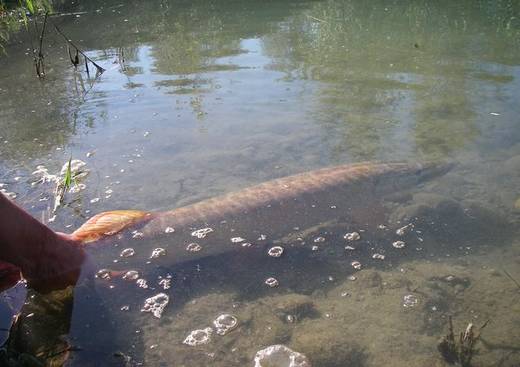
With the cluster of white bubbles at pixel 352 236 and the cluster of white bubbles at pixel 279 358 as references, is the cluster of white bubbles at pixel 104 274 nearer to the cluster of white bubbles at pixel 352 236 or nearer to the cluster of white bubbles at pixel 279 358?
the cluster of white bubbles at pixel 279 358

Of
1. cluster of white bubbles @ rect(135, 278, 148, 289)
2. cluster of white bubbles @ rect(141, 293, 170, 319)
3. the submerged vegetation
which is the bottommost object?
cluster of white bubbles @ rect(141, 293, 170, 319)

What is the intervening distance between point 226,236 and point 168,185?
1.12 metres

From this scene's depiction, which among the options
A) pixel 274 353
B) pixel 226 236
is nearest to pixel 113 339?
pixel 274 353

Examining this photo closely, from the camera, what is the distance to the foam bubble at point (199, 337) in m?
2.80

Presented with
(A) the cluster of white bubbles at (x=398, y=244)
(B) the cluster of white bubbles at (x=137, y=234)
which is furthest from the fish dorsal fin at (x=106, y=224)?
(A) the cluster of white bubbles at (x=398, y=244)

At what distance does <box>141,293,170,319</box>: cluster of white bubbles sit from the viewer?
3.06m

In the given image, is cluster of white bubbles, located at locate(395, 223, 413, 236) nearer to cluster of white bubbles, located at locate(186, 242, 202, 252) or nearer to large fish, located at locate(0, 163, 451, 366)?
large fish, located at locate(0, 163, 451, 366)

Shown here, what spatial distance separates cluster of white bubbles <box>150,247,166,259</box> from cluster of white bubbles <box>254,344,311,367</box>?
3.90 feet

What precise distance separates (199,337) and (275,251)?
1.02 meters

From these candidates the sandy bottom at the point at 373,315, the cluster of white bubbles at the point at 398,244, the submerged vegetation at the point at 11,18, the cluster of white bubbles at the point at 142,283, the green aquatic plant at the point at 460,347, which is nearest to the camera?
the green aquatic plant at the point at 460,347

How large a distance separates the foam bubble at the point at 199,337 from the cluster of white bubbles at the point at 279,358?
334 mm

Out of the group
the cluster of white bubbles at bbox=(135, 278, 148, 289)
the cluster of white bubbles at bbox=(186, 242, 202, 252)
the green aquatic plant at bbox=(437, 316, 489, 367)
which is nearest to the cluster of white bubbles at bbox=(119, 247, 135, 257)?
the cluster of white bubbles at bbox=(135, 278, 148, 289)

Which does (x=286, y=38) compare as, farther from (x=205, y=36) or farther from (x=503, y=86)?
(x=503, y=86)

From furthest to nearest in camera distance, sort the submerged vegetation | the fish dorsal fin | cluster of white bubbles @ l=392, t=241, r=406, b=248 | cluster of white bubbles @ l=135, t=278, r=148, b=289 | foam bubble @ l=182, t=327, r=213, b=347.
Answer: the submerged vegetation, cluster of white bubbles @ l=392, t=241, r=406, b=248, the fish dorsal fin, cluster of white bubbles @ l=135, t=278, r=148, b=289, foam bubble @ l=182, t=327, r=213, b=347
